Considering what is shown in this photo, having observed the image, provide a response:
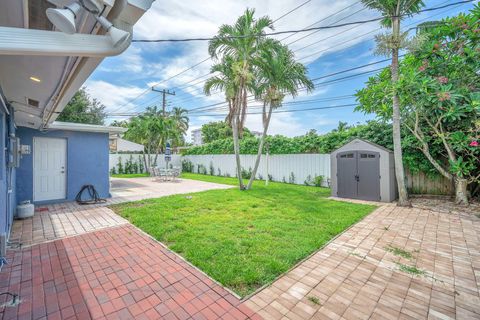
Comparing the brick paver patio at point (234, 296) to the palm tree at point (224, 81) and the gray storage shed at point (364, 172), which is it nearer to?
the gray storage shed at point (364, 172)

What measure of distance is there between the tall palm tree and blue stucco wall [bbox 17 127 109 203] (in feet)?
16.9

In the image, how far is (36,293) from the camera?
238cm

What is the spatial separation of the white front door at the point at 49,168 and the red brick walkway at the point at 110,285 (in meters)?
3.93

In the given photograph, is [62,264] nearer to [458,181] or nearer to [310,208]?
[310,208]

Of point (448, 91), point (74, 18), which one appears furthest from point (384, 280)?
Answer: point (448, 91)

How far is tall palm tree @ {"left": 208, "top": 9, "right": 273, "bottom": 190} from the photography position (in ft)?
25.7

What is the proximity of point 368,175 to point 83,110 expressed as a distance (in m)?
19.2

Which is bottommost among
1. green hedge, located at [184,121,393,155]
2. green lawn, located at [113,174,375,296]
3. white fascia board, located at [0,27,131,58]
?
green lawn, located at [113,174,375,296]

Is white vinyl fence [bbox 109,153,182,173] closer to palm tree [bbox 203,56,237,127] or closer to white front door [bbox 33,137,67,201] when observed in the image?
white front door [bbox 33,137,67,201]

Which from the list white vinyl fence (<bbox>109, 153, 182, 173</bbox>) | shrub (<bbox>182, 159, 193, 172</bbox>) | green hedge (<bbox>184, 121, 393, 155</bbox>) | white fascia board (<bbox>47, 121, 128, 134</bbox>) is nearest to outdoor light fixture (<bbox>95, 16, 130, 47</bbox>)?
white fascia board (<bbox>47, 121, 128, 134</bbox>)

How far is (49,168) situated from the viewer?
663 centimetres

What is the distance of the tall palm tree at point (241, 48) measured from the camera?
7.83 m

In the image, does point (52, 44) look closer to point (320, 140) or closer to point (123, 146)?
point (320, 140)

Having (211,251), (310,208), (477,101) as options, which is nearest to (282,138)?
(310,208)
